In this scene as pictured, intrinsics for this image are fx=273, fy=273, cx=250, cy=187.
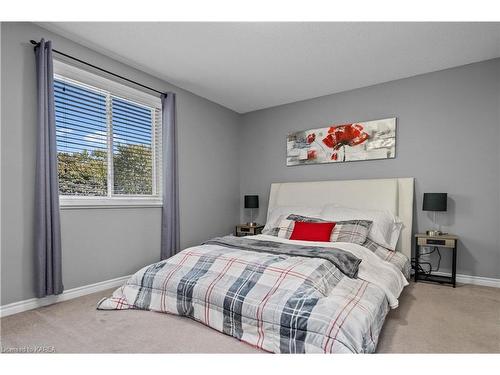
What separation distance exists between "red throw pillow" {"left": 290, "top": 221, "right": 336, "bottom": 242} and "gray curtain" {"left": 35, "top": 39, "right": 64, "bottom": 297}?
7.54 ft

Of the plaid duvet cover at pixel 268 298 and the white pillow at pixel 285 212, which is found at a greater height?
the white pillow at pixel 285 212

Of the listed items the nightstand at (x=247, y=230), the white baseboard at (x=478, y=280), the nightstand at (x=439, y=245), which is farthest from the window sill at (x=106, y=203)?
the white baseboard at (x=478, y=280)

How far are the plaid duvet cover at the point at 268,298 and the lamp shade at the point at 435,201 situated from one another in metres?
1.26

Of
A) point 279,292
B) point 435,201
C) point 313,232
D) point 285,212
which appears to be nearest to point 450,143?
point 435,201

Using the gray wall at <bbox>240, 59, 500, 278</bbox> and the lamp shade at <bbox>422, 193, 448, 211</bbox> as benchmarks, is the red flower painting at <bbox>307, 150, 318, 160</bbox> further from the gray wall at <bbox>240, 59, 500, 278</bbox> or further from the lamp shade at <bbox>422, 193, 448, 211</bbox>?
the lamp shade at <bbox>422, 193, 448, 211</bbox>

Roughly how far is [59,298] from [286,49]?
3.21 metres

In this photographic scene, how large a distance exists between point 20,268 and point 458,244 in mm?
4379

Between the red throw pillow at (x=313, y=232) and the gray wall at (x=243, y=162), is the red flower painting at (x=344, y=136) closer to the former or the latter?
the gray wall at (x=243, y=162)

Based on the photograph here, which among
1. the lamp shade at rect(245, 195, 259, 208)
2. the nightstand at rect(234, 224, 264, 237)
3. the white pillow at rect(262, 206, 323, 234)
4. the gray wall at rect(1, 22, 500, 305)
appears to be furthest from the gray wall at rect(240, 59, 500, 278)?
the nightstand at rect(234, 224, 264, 237)

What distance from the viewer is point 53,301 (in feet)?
8.04

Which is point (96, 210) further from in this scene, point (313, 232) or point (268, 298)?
point (313, 232)

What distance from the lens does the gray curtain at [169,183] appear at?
134 inches

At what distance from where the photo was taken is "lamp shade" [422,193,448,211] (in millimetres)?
2982
